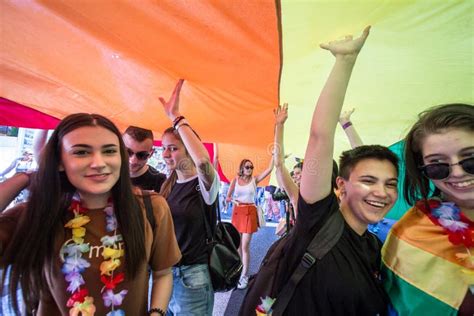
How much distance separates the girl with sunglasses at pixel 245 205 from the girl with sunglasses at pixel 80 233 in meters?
2.42

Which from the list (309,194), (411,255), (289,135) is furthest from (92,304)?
(289,135)

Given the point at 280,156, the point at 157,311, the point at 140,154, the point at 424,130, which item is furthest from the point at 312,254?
the point at 140,154

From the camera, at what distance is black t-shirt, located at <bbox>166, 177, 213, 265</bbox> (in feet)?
4.42

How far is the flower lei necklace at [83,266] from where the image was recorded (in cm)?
85

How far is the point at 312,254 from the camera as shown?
792mm

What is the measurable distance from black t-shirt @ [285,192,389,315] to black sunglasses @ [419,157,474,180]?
11.8 inches

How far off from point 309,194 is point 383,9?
0.84 metres

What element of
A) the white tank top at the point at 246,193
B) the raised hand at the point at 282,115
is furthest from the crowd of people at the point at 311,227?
the white tank top at the point at 246,193

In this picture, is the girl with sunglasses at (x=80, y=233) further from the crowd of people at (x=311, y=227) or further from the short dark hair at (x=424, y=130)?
the short dark hair at (x=424, y=130)

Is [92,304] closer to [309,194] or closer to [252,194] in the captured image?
[309,194]

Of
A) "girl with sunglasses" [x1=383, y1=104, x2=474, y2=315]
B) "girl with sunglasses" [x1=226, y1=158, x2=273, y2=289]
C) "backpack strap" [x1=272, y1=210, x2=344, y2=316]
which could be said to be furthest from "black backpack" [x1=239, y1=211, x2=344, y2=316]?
"girl with sunglasses" [x1=226, y1=158, x2=273, y2=289]

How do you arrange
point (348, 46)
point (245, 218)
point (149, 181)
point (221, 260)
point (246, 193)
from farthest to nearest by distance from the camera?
point (246, 193) → point (245, 218) → point (149, 181) → point (221, 260) → point (348, 46)

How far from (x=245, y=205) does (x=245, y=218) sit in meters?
0.19

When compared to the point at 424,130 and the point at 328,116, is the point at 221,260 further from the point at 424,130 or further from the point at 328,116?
the point at 424,130
